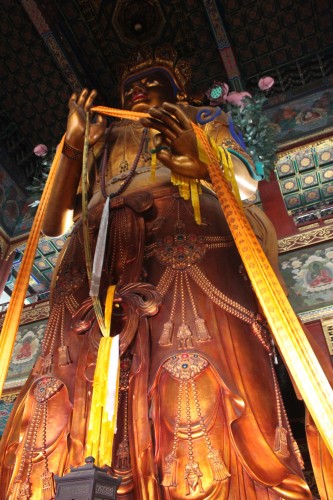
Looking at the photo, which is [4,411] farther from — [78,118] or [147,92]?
[147,92]

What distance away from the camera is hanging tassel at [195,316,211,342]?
1902mm

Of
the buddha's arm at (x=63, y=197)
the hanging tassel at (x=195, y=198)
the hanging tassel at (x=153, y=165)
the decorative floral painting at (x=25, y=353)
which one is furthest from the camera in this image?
the decorative floral painting at (x=25, y=353)

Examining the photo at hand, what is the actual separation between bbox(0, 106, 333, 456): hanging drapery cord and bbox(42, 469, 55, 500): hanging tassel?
0.38 metres

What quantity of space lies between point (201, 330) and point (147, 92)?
189 centimetres

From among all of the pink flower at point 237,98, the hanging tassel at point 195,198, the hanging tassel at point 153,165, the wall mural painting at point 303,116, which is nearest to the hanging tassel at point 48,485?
the hanging tassel at point 195,198

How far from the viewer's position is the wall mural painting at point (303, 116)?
174 inches

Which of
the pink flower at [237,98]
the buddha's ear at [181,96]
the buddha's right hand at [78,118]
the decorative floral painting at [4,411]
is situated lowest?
→ the decorative floral painting at [4,411]

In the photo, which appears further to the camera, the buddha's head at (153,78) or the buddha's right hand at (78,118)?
the buddha's head at (153,78)

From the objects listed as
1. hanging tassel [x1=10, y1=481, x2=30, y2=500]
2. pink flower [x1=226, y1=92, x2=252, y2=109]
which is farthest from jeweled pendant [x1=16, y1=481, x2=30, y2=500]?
pink flower [x1=226, y1=92, x2=252, y2=109]

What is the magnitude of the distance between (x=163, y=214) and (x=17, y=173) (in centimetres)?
336

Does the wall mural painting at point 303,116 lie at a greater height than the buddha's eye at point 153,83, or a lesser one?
greater

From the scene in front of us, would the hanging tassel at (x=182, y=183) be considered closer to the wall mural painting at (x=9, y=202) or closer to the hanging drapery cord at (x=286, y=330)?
the hanging drapery cord at (x=286, y=330)

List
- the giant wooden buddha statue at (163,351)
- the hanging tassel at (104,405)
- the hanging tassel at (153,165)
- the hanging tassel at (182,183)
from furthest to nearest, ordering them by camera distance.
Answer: the hanging tassel at (153,165) → the hanging tassel at (182,183) → the giant wooden buddha statue at (163,351) → the hanging tassel at (104,405)

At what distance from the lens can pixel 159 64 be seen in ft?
11.0
